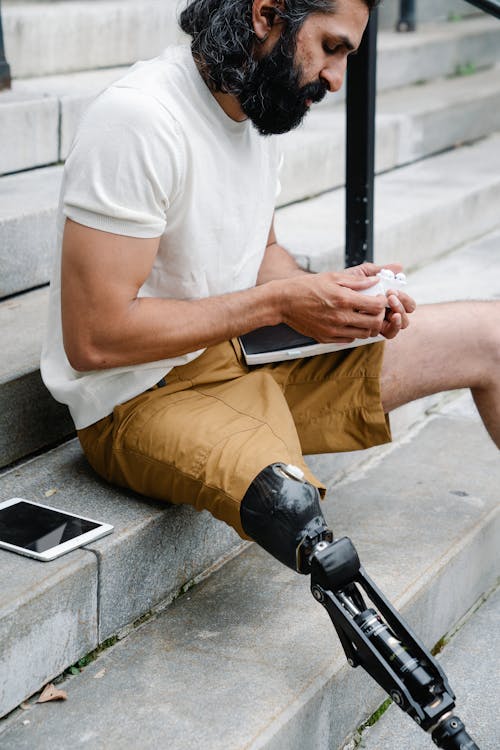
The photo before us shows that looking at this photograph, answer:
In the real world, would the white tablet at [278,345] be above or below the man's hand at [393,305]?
below

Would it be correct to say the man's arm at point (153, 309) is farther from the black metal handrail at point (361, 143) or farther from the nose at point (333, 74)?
the black metal handrail at point (361, 143)

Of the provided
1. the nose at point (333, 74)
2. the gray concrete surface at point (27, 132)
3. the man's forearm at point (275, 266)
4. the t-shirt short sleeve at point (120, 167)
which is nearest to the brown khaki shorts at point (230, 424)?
the man's forearm at point (275, 266)

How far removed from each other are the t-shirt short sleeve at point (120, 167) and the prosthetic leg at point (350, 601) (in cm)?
56

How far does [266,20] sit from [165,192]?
1.42ft

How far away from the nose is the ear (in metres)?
0.13

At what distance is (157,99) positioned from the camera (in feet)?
7.17

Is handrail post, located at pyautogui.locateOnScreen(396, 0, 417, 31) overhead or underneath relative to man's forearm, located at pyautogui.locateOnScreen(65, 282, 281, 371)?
underneath

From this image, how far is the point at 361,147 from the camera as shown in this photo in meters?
3.44

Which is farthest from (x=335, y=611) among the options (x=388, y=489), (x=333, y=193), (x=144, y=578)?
(x=333, y=193)

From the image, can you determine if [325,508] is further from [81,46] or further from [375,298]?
[81,46]

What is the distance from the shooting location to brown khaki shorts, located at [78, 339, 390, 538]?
2152 mm

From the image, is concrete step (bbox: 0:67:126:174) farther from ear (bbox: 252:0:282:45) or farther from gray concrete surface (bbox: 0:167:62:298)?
ear (bbox: 252:0:282:45)

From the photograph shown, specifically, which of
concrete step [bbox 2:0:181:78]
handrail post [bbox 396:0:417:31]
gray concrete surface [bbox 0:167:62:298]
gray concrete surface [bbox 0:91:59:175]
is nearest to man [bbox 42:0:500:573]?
gray concrete surface [bbox 0:167:62:298]

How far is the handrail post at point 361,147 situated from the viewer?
331 cm
